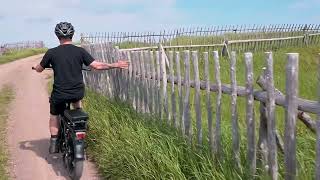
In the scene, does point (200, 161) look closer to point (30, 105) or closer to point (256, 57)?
point (30, 105)

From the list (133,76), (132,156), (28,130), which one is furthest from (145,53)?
(28,130)

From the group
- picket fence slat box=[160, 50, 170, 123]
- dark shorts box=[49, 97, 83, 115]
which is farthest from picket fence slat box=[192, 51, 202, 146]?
dark shorts box=[49, 97, 83, 115]

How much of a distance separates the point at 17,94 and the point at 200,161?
11.6m

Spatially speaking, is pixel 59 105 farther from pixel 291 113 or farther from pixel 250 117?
pixel 291 113

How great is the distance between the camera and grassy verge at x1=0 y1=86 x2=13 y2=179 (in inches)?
261

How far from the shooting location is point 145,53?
23.6ft

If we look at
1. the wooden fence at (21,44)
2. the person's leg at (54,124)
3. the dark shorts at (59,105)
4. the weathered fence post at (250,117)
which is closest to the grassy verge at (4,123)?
the person's leg at (54,124)

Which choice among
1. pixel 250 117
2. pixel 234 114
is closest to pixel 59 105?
pixel 234 114

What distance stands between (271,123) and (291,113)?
330 mm

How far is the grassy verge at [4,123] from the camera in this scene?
663cm

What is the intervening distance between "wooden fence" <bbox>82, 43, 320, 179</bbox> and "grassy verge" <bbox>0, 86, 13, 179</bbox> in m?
2.26

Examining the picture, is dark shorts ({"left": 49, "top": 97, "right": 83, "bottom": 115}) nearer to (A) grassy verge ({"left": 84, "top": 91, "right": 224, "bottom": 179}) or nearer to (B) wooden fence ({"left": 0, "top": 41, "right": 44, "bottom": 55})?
(A) grassy verge ({"left": 84, "top": 91, "right": 224, "bottom": 179})

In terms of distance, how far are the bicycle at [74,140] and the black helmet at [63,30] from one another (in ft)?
3.38

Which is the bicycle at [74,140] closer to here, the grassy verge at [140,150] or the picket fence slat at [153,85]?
the grassy verge at [140,150]
